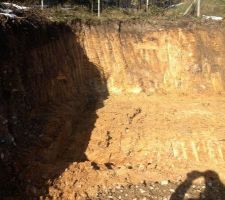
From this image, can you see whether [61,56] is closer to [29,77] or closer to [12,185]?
[29,77]

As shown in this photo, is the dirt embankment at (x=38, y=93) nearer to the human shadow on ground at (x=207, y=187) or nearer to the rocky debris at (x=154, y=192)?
the rocky debris at (x=154, y=192)

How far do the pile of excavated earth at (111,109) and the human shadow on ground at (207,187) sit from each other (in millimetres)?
25

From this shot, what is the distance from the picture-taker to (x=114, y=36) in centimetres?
1675

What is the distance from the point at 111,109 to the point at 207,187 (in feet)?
17.8

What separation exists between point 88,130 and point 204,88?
6.10 m

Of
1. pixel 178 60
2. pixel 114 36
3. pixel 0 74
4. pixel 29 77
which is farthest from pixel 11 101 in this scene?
pixel 178 60

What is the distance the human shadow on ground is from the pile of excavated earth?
0.08 ft

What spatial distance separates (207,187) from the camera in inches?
371

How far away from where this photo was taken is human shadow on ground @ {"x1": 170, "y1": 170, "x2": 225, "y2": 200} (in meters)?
9.05

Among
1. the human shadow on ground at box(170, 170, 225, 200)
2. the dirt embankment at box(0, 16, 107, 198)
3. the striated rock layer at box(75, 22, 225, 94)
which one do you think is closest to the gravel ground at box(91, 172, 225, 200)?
the human shadow on ground at box(170, 170, 225, 200)

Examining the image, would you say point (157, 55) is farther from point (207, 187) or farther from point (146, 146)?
point (207, 187)

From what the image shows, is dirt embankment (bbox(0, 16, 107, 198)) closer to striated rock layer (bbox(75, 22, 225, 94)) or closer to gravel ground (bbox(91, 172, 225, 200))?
striated rock layer (bbox(75, 22, 225, 94))

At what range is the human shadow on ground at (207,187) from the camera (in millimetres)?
9055

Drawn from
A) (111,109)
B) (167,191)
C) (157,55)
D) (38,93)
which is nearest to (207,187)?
(167,191)
